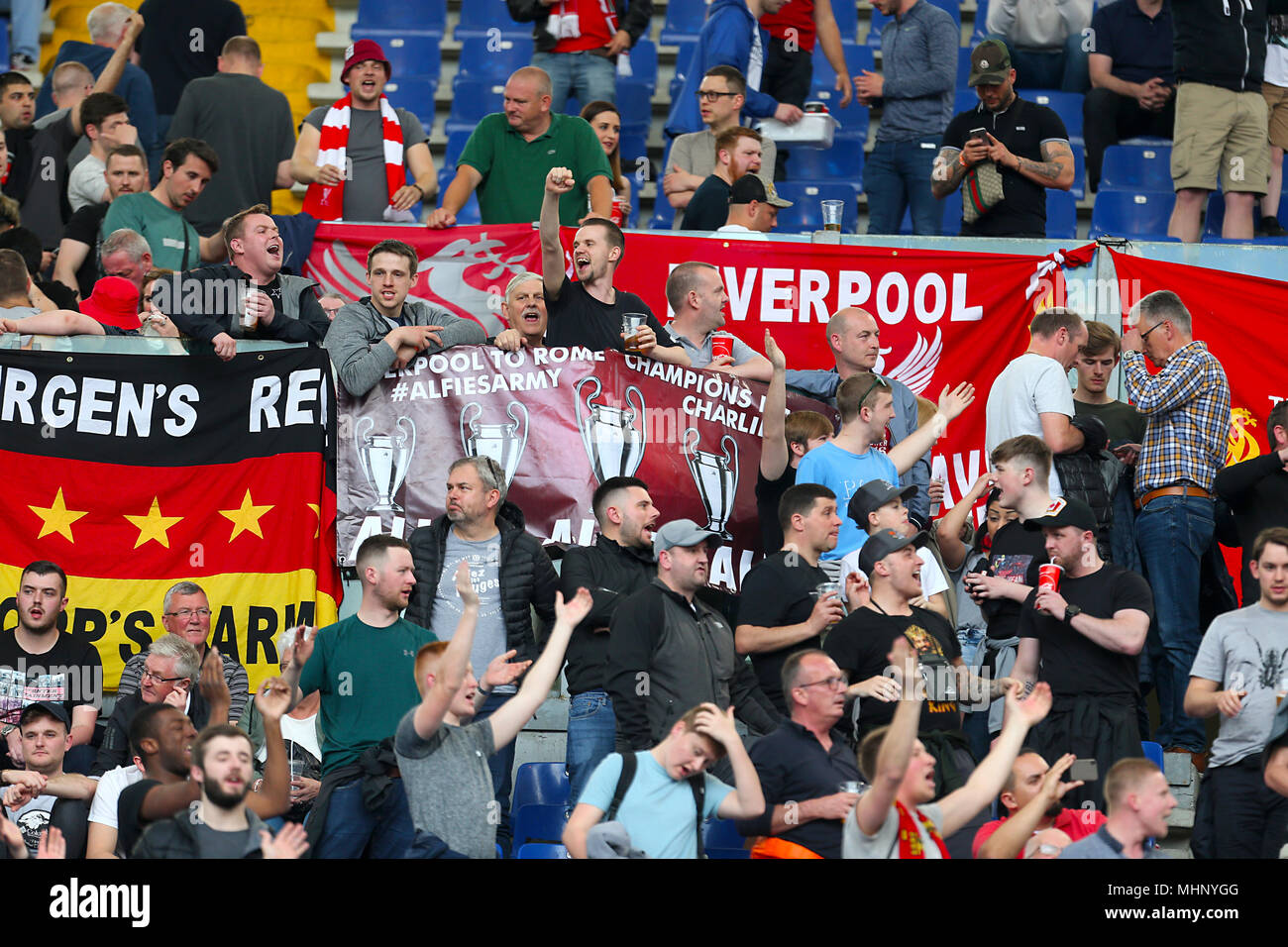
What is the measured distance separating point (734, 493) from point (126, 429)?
321 centimetres

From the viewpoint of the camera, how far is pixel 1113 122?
13750 mm

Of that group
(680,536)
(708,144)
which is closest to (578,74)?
(708,144)

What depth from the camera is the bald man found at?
9.94 m

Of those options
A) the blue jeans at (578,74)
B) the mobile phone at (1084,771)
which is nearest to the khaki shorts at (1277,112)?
the blue jeans at (578,74)

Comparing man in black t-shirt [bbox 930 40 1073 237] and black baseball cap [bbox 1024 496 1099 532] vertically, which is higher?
man in black t-shirt [bbox 930 40 1073 237]

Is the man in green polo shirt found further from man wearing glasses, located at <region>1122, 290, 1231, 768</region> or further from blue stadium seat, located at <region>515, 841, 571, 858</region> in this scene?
blue stadium seat, located at <region>515, 841, 571, 858</region>

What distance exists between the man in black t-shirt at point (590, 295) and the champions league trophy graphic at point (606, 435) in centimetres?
28

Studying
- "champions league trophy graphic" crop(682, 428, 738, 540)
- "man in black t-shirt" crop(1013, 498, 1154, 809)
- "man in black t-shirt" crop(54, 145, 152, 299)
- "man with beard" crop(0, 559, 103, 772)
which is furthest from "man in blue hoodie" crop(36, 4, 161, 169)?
"man in black t-shirt" crop(1013, 498, 1154, 809)

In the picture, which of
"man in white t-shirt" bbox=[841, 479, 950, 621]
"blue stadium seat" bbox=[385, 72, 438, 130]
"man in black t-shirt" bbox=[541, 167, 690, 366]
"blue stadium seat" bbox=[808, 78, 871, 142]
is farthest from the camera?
"blue stadium seat" bbox=[385, 72, 438, 130]

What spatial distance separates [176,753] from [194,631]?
1.56 metres

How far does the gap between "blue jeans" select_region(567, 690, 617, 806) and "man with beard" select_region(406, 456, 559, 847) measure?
1.40 feet

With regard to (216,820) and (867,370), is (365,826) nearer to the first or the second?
(216,820)

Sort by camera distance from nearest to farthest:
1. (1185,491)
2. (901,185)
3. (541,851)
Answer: (541,851) → (1185,491) → (901,185)
